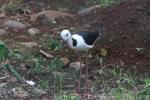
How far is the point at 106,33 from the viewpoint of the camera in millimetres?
8836

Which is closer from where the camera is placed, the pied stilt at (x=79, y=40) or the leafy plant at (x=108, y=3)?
the pied stilt at (x=79, y=40)

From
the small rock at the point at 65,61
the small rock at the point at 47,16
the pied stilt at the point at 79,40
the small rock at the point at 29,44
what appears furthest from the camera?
the small rock at the point at 47,16

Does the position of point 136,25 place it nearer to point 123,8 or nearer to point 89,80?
point 123,8

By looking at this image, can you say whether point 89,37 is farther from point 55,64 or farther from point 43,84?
point 43,84

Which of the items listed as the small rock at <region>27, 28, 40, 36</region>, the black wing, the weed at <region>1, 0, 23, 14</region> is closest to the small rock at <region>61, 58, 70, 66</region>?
the black wing

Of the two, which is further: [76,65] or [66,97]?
[76,65]

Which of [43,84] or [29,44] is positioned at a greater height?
[29,44]

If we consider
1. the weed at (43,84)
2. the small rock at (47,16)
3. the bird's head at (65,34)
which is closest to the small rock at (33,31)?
the small rock at (47,16)

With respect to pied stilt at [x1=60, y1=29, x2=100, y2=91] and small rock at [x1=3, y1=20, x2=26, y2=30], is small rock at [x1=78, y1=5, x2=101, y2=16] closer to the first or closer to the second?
small rock at [x1=3, y1=20, x2=26, y2=30]

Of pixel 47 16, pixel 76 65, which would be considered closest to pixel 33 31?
pixel 47 16

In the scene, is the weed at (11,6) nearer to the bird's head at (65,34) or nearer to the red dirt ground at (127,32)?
the red dirt ground at (127,32)

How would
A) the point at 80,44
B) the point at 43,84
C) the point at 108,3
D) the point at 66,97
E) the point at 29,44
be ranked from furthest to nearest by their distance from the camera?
the point at 108,3 → the point at 29,44 → the point at 80,44 → the point at 43,84 → the point at 66,97

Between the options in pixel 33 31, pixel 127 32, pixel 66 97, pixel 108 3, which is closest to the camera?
pixel 66 97

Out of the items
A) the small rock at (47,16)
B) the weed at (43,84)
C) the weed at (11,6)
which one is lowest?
the weed at (43,84)
